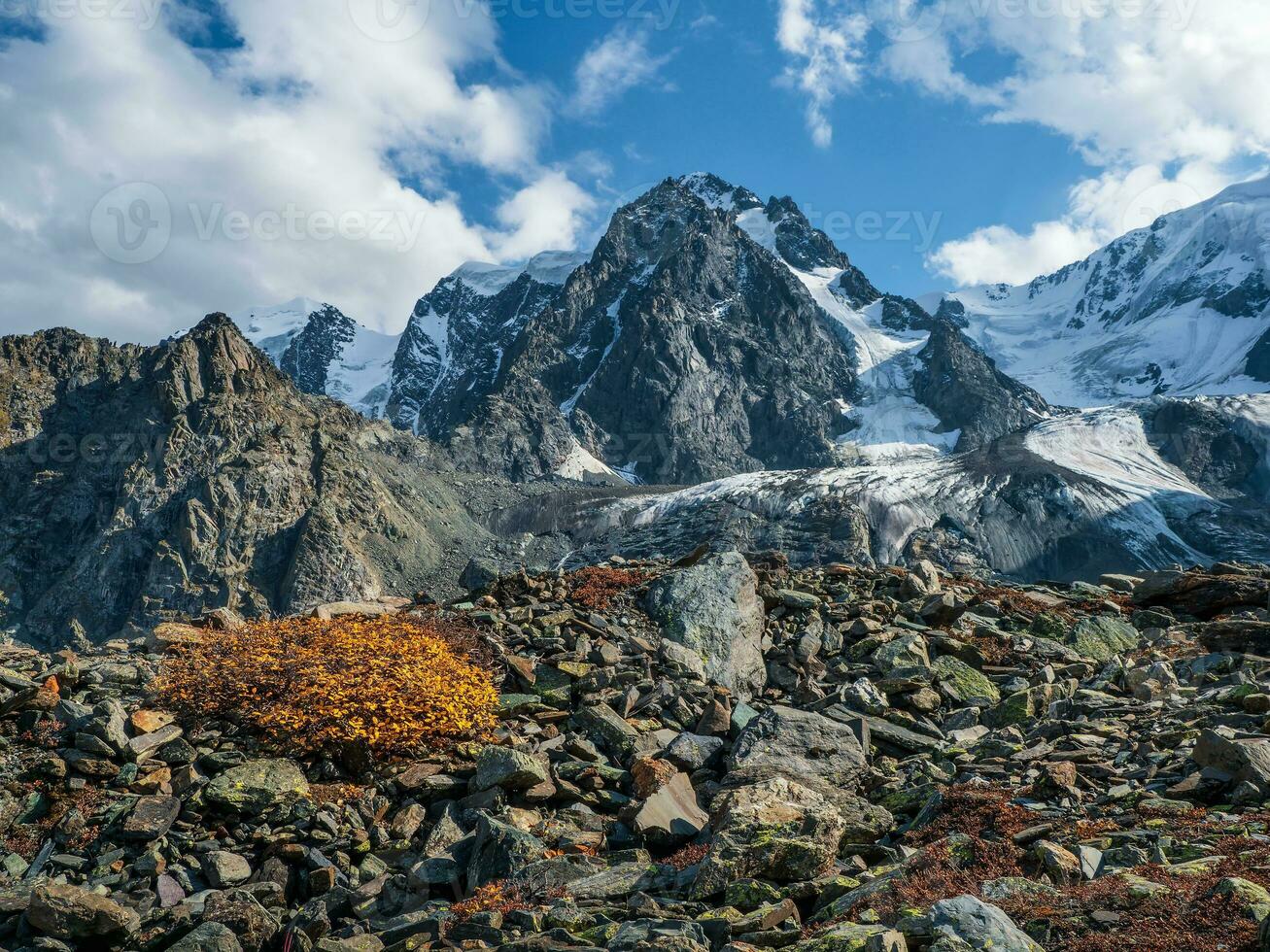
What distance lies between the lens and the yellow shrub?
37.3 ft

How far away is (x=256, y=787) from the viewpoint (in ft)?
34.1

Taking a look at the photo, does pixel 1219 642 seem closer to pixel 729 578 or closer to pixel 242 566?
pixel 729 578

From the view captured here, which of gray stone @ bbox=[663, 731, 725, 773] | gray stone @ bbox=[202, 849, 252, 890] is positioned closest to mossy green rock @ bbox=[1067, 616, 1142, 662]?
gray stone @ bbox=[663, 731, 725, 773]

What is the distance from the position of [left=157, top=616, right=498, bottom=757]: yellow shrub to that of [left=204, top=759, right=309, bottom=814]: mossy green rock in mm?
554

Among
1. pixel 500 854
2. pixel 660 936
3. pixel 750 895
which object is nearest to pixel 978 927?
pixel 660 936

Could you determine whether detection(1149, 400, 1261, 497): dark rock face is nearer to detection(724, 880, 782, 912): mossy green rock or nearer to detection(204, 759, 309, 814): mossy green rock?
detection(724, 880, 782, 912): mossy green rock

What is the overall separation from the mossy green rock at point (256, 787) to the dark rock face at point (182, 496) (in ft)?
392

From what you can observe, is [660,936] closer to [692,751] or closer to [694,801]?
[694,801]

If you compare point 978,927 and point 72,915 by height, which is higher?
point 978,927

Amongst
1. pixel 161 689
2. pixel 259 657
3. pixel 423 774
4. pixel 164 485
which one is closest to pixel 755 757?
pixel 423 774

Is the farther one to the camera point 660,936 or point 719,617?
point 719,617

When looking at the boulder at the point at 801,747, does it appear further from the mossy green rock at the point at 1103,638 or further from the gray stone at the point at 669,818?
the mossy green rock at the point at 1103,638

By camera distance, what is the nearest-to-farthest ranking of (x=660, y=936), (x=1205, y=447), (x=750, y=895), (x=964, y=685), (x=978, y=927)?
(x=978, y=927) → (x=660, y=936) → (x=750, y=895) → (x=964, y=685) → (x=1205, y=447)

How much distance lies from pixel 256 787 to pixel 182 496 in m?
147
